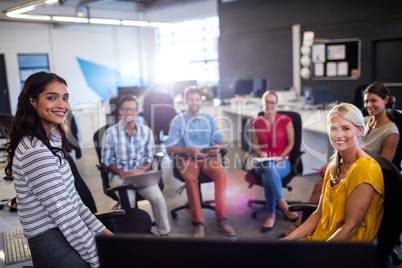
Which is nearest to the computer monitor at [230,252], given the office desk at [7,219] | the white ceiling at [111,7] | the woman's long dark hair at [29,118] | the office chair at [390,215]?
the woman's long dark hair at [29,118]

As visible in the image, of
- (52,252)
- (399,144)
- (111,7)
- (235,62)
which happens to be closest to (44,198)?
(52,252)

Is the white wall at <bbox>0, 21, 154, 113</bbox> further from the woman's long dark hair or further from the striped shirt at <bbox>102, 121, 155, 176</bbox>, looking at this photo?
the woman's long dark hair

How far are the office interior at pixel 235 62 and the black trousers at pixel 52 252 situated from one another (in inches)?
51.5

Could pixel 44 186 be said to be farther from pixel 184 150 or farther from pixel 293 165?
pixel 293 165

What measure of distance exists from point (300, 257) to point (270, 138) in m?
3.38

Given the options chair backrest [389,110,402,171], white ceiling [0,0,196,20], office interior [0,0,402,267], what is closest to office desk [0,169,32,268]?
office interior [0,0,402,267]

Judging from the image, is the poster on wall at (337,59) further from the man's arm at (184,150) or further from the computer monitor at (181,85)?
the man's arm at (184,150)

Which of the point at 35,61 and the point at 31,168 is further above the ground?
the point at 35,61

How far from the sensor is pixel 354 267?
0.68 m

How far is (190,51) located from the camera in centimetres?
1237

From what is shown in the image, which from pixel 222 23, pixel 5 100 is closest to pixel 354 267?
pixel 222 23

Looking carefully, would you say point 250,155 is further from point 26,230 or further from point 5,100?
point 5,100

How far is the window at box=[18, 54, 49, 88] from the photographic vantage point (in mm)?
10383

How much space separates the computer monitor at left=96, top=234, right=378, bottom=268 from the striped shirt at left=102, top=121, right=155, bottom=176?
2.91 metres
